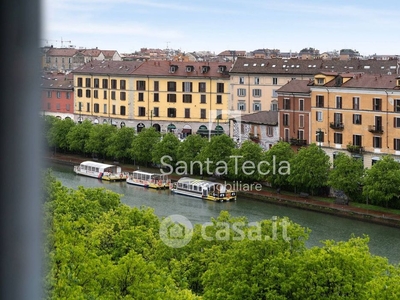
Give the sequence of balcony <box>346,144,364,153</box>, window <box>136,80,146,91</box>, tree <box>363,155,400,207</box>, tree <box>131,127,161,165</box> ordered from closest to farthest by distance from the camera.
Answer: tree <box>363,155,400,207</box>
balcony <box>346,144,364,153</box>
tree <box>131,127,161,165</box>
window <box>136,80,146,91</box>

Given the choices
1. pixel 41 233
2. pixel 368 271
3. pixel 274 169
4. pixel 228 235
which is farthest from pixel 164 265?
pixel 274 169

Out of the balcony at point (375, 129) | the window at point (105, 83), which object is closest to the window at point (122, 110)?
the window at point (105, 83)

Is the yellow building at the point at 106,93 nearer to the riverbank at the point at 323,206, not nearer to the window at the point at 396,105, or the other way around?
the riverbank at the point at 323,206

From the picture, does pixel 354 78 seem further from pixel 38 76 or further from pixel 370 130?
pixel 38 76

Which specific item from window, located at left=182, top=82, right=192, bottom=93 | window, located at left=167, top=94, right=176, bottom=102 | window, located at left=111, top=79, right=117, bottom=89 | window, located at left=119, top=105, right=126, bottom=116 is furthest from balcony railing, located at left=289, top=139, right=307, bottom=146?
window, located at left=111, top=79, right=117, bottom=89

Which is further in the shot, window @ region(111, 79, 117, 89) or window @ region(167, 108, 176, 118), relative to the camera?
window @ region(111, 79, 117, 89)

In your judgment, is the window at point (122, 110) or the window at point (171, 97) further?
the window at point (122, 110)

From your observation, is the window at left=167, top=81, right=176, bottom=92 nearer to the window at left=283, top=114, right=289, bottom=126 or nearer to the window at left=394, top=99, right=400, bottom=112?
the window at left=283, top=114, right=289, bottom=126
